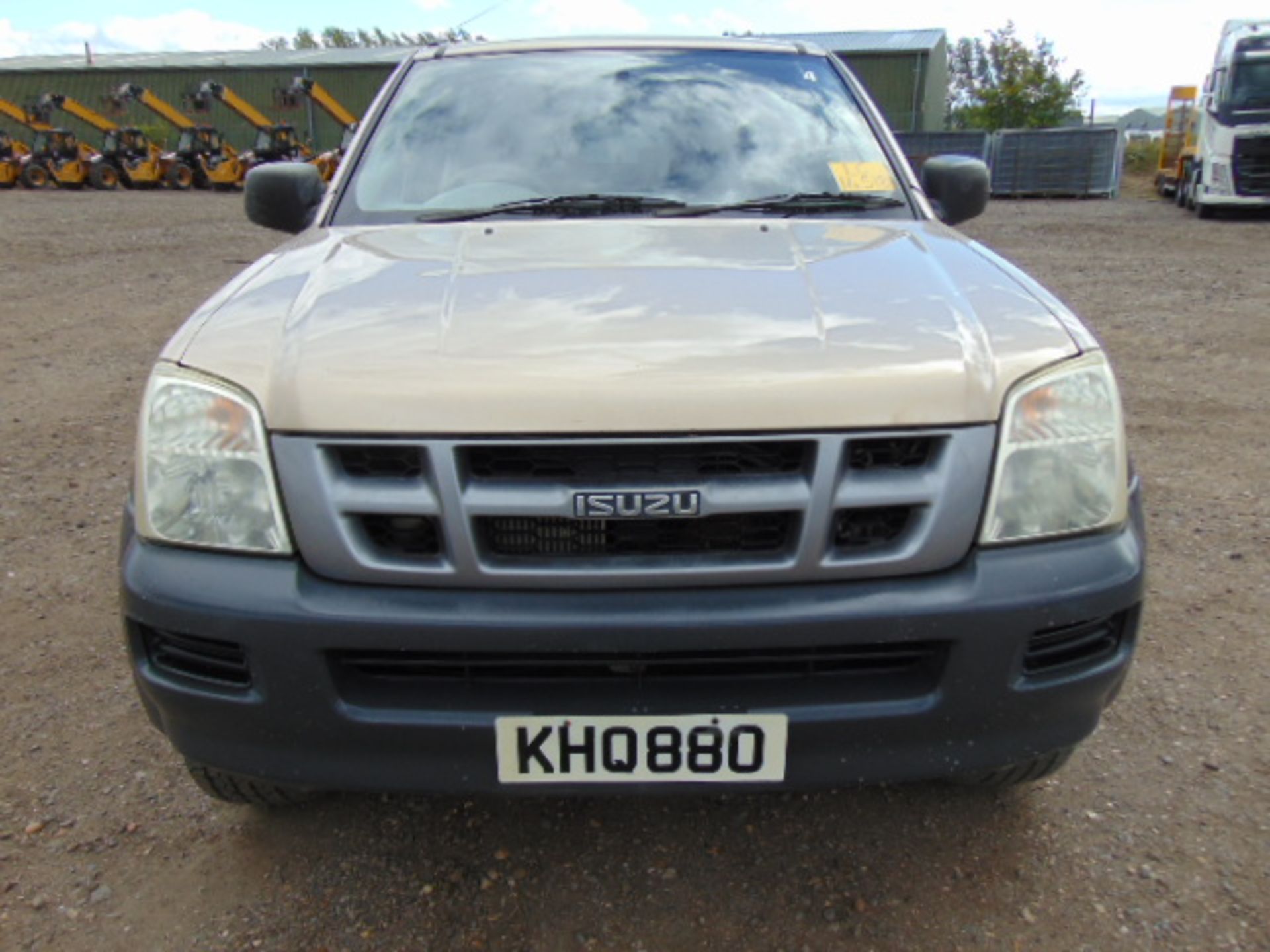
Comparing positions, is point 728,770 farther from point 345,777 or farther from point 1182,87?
point 1182,87

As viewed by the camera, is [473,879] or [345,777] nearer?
[345,777]

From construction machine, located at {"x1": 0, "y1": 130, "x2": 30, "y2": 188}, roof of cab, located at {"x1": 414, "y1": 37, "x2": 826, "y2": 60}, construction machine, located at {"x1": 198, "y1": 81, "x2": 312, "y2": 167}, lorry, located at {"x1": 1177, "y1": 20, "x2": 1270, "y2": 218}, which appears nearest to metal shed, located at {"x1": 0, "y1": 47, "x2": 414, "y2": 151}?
construction machine, located at {"x1": 198, "y1": 81, "x2": 312, "y2": 167}

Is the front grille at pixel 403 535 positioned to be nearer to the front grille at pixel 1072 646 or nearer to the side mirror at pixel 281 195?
the front grille at pixel 1072 646

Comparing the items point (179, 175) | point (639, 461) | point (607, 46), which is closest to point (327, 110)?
point (179, 175)

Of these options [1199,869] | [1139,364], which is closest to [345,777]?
[1199,869]

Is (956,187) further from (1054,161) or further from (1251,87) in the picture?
(1054,161)

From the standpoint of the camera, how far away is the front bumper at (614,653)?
161 cm

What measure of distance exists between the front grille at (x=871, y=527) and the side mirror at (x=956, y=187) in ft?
5.34

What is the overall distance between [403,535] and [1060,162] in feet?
77.5

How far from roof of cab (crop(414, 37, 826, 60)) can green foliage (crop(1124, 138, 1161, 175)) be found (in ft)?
107

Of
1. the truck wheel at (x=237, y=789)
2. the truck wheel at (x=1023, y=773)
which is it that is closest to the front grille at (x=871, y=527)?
the truck wheel at (x=1023, y=773)

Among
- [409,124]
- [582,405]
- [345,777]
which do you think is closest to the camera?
[582,405]

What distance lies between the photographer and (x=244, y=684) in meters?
1.68

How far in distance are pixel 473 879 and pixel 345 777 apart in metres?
0.50
